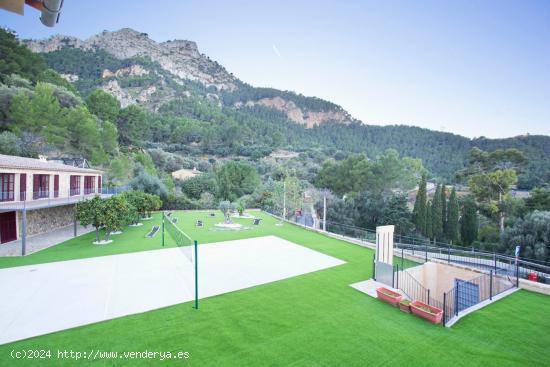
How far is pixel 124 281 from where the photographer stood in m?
10.0

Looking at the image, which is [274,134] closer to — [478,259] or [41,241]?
[478,259]

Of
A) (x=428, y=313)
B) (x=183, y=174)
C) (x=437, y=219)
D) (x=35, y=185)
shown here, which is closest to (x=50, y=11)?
(x=428, y=313)

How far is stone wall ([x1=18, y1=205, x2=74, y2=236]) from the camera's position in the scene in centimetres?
1706

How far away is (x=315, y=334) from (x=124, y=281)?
23.3ft

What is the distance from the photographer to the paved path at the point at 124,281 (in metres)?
7.42

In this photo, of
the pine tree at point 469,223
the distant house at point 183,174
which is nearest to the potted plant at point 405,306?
the pine tree at point 469,223

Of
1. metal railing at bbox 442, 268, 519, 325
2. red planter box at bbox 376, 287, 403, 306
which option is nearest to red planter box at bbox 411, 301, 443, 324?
red planter box at bbox 376, 287, 403, 306

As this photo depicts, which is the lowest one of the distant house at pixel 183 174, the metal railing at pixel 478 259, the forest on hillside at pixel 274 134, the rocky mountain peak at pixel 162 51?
the metal railing at pixel 478 259

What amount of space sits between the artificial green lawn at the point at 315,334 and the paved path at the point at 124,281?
0.76 m

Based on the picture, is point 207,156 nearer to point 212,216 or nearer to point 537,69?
point 212,216

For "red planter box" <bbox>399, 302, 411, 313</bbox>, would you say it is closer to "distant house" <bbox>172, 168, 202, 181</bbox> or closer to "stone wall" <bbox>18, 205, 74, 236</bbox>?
"stone wall" <bbox>18, 205, 74, 236</bbox>

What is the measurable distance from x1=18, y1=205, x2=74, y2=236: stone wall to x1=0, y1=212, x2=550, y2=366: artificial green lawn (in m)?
14.2

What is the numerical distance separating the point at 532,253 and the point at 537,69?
552 inches

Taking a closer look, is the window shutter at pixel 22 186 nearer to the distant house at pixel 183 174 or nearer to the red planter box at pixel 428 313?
the red planter box at pixel 428 313
